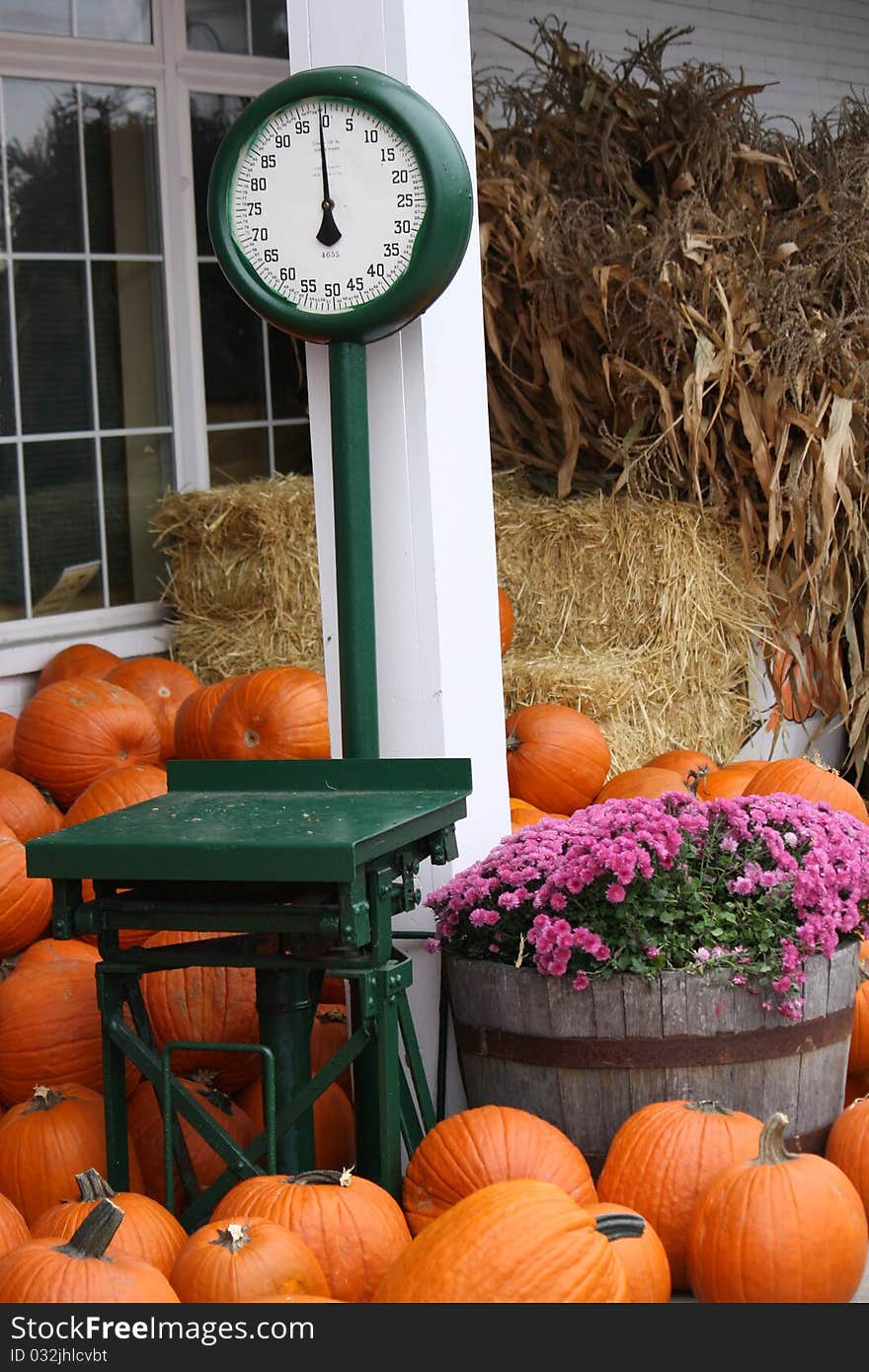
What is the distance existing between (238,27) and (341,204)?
396cm

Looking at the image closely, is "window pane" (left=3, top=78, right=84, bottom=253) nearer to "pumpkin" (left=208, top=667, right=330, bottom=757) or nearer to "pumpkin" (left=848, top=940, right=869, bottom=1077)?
"pumpkin" (left=208, top=667, right=330, bottom=757)

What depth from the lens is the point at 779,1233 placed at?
8.12ft

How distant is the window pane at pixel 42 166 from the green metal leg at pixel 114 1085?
155 inches

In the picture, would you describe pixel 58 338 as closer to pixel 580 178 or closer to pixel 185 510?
pixel 185 510

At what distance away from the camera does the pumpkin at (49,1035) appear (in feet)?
10.9

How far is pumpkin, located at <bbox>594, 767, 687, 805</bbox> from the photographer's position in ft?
14.7

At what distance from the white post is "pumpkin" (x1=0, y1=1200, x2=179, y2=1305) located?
3.62 ft

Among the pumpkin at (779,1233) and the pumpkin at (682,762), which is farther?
the pumpkin at (682,762)

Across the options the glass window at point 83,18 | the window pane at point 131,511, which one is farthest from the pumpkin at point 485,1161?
the glass window at point 83,18

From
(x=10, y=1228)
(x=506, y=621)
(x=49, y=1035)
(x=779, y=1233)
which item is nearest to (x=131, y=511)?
(x=506, y=621)

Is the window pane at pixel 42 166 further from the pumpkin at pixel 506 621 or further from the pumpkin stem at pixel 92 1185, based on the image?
the pumpkin stem at pixel 92 1185

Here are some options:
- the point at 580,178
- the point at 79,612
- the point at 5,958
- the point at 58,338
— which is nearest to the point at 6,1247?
the point at 5,958

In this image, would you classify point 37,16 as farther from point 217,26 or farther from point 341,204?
point 341,204

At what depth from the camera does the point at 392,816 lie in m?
2.68
